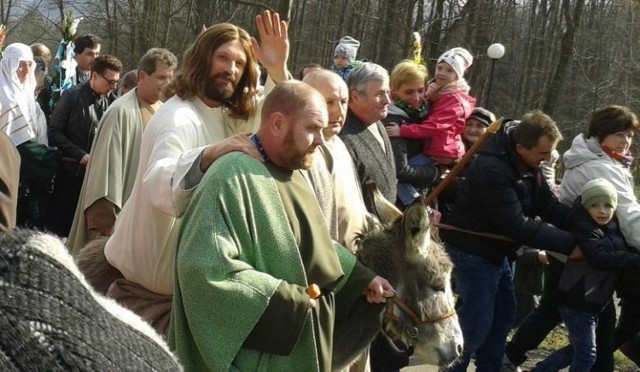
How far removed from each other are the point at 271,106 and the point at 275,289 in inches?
24.8

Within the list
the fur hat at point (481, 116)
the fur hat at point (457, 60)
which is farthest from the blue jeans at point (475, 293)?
the fur hat at point (457, 60)

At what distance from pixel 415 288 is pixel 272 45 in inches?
46.9

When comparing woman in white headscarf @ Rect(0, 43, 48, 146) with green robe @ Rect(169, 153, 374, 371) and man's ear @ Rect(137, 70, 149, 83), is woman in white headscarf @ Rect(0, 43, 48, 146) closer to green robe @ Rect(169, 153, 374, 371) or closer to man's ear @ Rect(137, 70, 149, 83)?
man's ear @ Rect(137, 70, 149, 83)

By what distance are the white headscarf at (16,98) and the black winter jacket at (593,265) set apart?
4.03 metres

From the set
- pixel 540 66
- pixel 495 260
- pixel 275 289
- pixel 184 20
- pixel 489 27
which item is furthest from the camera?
pixel 540 66

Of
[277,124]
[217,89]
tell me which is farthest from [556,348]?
[277,124]

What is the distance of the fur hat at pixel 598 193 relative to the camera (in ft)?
17.2

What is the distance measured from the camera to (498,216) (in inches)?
200

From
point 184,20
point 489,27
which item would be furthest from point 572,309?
point 489,27

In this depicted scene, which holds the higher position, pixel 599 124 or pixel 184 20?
pixel 599 124

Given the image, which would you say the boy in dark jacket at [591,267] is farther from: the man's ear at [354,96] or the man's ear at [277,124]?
the man's ear at [277,124]

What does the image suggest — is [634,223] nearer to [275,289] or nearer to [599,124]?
[599,124]

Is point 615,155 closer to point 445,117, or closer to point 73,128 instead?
point 445,117

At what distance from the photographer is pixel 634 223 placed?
5.39 m
